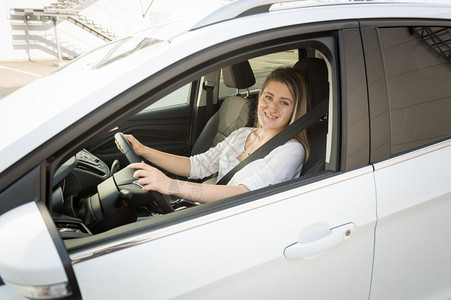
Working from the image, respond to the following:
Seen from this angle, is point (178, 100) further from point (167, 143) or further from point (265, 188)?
point (265, 188)

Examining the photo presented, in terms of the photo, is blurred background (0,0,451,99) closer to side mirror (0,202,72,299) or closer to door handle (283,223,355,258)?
door handle (283,223,355,258)

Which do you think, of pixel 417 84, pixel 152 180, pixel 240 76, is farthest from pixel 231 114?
pixel 417 84

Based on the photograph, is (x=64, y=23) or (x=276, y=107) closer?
(x=276, y=107)

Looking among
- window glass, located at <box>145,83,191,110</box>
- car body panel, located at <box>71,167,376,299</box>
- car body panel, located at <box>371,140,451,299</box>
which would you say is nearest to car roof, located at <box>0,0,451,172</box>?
car body panel, located at <box>71,167,376,299</box>

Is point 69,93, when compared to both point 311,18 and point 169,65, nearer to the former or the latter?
point 169,65

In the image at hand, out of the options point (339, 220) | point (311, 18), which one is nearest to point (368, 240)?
point (339, 220)

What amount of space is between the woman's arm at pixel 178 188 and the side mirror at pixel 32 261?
64cm

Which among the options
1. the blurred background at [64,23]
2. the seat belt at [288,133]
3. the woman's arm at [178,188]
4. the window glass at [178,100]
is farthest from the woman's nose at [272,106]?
the blurred background at [64,23]

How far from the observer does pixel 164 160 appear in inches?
86.1

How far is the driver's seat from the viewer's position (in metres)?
2.48

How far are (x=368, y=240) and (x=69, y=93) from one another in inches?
42.1

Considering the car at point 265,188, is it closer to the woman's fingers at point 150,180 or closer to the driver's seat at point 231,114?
the woman's fingers at point 150,180

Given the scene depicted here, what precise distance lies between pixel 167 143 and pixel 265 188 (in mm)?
1873

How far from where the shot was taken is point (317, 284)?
1.23 metres
